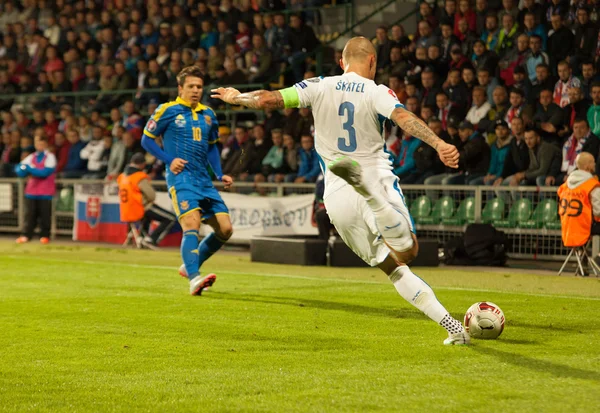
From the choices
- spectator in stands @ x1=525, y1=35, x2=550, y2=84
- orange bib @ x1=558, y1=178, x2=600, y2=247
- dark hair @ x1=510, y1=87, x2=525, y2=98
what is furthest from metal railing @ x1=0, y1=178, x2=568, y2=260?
spectator in stands @ x1=525, y1=35, x2=550, y2=84

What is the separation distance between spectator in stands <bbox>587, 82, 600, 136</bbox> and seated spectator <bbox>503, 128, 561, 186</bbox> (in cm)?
67

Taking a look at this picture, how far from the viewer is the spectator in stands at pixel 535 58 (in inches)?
643

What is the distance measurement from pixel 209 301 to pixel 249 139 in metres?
10.0

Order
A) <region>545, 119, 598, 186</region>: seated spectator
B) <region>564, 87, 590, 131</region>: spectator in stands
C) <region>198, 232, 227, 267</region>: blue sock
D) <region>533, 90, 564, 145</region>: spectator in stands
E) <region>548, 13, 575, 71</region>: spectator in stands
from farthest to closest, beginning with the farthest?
1. <region>548, 13, 575, 71</region>: spectator in stands
2. <region>533, 90, 564, 145</region>: spectator in stands
3. <region>564, 87, 590, 131</region>: spectator in stands
4. <region>545, 119, 598, 186</region>: seated spectator
5. <region>198, 232, 227, 267</region>: blue sock

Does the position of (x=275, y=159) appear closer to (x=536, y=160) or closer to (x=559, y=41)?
(x=536, y=160)

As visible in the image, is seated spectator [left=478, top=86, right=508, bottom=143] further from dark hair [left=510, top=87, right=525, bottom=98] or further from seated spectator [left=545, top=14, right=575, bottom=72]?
seated spectator [left=545, top=14, right=575, bottom=72]

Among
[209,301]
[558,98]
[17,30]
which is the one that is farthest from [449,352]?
[17,30]

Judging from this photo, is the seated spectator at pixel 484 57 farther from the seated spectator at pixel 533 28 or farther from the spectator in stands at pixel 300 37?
the spectator in stands at pixel 300 37

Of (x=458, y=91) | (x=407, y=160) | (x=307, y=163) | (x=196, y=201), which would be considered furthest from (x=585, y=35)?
(x=196, y=201)

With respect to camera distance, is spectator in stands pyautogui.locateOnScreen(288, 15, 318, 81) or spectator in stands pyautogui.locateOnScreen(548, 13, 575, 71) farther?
spectator in stands pyautogui.locateOnScreen(288, 15, 318, 81)

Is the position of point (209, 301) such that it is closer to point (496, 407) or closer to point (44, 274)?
point (44, 274)

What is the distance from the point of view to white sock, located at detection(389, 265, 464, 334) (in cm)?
674

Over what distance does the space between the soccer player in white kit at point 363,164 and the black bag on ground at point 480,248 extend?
7817 millimetres

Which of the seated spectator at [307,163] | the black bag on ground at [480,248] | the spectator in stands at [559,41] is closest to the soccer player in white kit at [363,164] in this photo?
the black bag on ground at [480,248]
